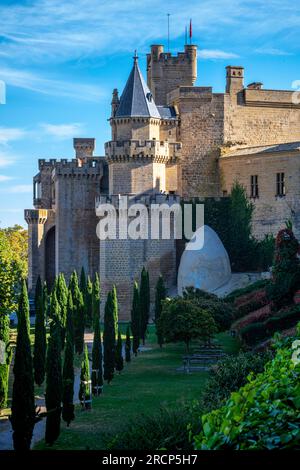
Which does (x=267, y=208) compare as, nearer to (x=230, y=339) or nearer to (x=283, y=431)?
(x=230, y=339)

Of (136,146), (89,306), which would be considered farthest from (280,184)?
(89,306)

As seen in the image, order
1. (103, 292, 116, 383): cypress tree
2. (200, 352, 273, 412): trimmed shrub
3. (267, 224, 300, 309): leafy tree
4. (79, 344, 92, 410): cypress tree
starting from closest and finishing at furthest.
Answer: (200, 352, 273, 412): trimmed shrub → (79, 344, 92, 410): cypress tree → (103, 292, 116, 383): cypress tree → (267, 224, 300, 309): leafy tree

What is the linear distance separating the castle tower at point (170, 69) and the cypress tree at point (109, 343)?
93.3 ft

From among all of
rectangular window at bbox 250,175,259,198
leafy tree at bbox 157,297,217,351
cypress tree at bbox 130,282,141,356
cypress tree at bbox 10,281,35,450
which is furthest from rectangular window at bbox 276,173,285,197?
cypress tree at bbox 10,281,35,450

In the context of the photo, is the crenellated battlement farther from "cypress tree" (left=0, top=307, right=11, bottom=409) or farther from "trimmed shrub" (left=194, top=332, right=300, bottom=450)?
"trimmed shrub" (left=194, top=332, right=300, bottom=450)

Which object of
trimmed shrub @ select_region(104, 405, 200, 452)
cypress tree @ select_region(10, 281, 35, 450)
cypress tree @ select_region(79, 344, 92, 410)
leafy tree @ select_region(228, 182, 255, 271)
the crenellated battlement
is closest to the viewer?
trimmed shrub @ select_region(104, 405, 200, 452)

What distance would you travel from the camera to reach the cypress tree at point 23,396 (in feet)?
70.1

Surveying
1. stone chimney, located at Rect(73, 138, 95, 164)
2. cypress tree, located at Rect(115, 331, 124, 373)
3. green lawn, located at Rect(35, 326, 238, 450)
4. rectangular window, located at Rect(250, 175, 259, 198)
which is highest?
stone chimney, located at Rect(73, 138, 95, 164)

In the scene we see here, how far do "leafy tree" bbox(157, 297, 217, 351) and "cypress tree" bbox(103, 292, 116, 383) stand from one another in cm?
237

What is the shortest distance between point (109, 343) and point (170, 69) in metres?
31.7

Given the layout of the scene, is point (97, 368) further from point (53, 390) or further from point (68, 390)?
point (53, 390)

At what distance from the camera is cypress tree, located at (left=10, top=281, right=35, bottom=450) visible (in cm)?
2136

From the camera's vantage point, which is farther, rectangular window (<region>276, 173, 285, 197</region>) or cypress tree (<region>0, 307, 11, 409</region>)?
rectangular window (<region>276, 173, 285, 197</region>)

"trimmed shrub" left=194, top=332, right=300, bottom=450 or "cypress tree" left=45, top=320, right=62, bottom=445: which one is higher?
"trimmed shrub" left=194, top=332, right=300, bottom=450
